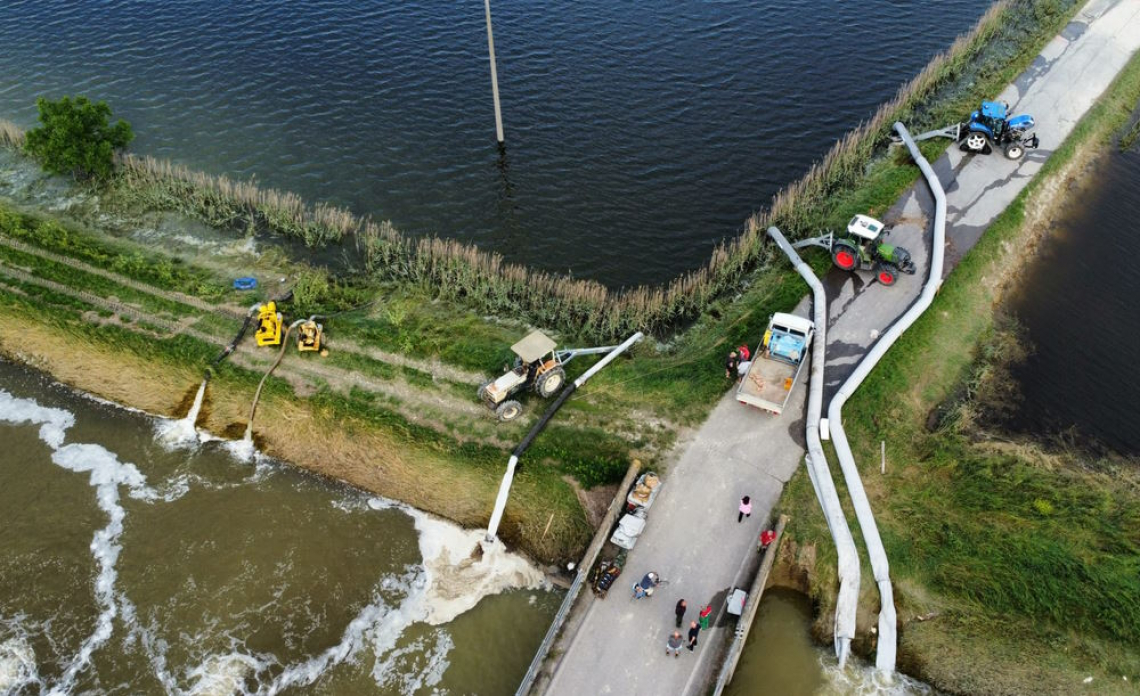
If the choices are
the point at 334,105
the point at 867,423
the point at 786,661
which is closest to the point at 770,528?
the point at 786,661

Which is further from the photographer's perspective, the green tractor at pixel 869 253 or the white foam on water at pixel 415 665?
the green tractor at pixel 869 253

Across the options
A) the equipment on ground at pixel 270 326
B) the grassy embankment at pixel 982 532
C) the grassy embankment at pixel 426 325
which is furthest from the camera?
the equipment on ground at pixel 270 326

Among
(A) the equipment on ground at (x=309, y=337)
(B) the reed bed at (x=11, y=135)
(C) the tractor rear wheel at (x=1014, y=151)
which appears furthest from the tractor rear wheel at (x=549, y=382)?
(B) the reed bed at (x=11, y=135)

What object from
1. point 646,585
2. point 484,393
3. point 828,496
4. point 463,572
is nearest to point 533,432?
point 484,393

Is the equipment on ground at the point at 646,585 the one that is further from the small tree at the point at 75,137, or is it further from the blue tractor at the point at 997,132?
the small tree at the point at 75,137

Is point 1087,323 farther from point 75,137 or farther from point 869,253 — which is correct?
point 75,137

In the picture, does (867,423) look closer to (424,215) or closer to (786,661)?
(786,661)
